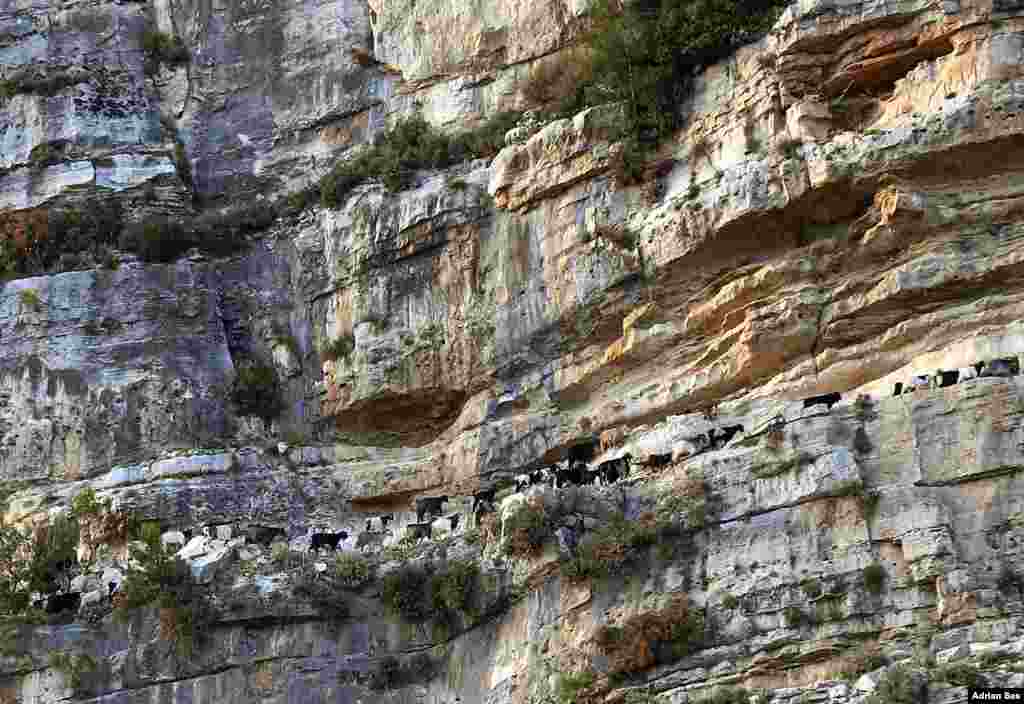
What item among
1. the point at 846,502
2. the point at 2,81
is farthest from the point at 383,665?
the point at 2,81

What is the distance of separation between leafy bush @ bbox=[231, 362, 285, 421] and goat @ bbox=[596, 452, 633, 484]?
10.3 m

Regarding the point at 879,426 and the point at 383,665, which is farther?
the point at 383,665

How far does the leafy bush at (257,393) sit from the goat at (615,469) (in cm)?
1035

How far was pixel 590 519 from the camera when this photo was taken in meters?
33.5

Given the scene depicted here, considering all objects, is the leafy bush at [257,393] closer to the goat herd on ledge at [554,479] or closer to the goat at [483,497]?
the goat herd on ledge at [554,479]

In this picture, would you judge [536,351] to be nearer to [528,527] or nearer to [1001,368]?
[528,527]

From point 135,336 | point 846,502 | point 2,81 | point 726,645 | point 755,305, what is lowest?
point 726,645

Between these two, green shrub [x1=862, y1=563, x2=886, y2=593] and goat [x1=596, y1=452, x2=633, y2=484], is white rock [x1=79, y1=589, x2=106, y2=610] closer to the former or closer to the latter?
goat [x1=596, y1=452, x2=633, y2=484]

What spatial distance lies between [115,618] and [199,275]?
11.4 m

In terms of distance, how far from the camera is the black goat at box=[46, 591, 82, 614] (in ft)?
119

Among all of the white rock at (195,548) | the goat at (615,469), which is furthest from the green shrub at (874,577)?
the white rock at (195,548)

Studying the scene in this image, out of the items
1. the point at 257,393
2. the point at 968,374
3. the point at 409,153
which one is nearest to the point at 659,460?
the point at 968,374

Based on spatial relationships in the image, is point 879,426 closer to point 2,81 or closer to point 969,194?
point 969,194

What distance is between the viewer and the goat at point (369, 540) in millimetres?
36531
